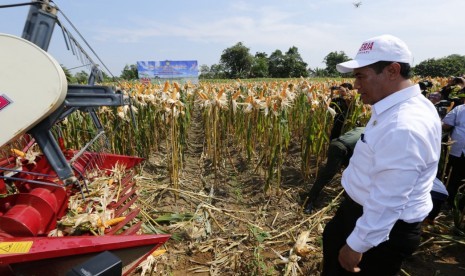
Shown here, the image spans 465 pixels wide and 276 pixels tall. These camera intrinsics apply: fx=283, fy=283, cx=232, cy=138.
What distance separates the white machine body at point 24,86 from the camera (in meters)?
1.47

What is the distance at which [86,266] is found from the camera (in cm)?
100

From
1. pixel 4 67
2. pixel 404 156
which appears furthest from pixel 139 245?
pixel 404 156

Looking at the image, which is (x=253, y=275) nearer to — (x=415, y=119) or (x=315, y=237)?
(x=315, y=237)

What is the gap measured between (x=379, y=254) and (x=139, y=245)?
1.47m

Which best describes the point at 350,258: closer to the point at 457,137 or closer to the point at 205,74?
the point at 457,137

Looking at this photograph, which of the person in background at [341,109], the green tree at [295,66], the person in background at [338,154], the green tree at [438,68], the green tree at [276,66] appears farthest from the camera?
the green tree at [276,66]

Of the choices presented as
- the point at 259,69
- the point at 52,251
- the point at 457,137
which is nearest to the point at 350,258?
the point at 52,251

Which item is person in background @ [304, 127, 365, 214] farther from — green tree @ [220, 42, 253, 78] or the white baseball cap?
green tree @ [220, 42, 253, 78]

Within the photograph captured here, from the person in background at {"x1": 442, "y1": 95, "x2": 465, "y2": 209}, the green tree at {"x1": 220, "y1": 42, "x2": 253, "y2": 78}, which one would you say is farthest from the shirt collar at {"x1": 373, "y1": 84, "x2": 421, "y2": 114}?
the green tree at {"x1": 220, "y1": 42, "x2": 253, "y2": 78}

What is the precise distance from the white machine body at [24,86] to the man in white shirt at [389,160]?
1.58m

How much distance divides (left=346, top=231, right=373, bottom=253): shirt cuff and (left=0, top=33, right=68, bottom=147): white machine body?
167cm

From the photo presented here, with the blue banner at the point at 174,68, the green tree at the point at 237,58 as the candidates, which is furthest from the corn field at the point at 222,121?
the green tree at the point at 237,58

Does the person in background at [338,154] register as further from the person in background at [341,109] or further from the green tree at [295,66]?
the green tree at [295,66]

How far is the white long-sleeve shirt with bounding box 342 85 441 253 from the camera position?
121cm
